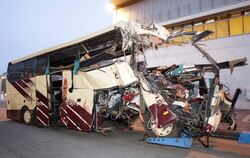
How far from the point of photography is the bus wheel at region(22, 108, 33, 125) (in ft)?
39.1

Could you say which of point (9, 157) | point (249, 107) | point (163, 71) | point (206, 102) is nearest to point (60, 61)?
point (163, 71)

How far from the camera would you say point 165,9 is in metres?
23.4

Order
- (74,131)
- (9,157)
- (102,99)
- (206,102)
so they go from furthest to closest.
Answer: (74,131) < (102,99) < (206,102) < (9,157)

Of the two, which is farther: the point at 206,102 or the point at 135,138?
the point at 135,138

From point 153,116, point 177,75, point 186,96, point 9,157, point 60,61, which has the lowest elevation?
point 9,157

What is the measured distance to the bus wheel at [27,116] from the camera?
1193 cm

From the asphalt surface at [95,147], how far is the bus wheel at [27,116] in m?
2.02

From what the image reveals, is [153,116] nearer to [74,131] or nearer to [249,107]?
[74,131]

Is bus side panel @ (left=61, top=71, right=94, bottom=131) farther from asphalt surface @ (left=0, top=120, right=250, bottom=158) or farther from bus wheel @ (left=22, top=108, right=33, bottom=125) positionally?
bus wheel @ (left=22, top=108, right=33, bottom=125)

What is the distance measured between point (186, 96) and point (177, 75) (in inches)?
39.0

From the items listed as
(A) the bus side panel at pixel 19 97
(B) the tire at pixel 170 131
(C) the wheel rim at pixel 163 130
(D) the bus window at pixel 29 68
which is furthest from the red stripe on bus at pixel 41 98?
(C) the wheel rim at pixel 163 130

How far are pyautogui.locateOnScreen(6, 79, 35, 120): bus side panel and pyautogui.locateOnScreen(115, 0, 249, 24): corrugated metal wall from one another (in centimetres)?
1050

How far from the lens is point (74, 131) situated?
1034 centimetres

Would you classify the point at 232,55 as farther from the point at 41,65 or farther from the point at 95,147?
the point at 95,147
